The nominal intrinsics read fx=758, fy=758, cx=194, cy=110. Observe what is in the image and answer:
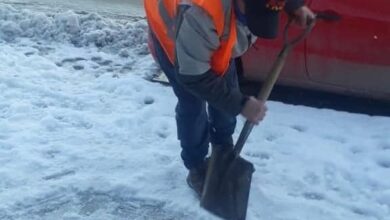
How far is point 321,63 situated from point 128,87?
4.44 feet

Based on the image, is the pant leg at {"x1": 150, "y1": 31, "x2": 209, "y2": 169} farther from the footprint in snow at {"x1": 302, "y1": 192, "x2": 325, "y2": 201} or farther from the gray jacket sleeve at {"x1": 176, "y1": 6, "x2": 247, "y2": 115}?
the footprint in snow at {"x1": 302, "y1": 192, "x2": 325, "y2": 201}

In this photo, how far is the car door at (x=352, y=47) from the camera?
15.1 ft

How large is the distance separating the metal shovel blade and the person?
0.64ft

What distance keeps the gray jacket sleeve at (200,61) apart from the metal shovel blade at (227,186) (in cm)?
59

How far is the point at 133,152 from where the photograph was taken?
14.4 feet

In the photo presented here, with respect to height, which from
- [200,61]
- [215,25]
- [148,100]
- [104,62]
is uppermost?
[215,25]

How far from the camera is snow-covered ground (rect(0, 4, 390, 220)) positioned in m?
3.89

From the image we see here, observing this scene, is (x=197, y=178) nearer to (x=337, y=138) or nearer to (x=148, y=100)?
(x=337, y=138)

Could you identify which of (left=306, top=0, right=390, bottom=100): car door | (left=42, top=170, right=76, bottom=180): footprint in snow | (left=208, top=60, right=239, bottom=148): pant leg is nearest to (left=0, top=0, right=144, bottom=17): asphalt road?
(left=306, top=0, right=390, bottom=100): car door

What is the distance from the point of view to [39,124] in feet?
15.3

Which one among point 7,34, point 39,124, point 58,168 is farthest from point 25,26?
point 58,168

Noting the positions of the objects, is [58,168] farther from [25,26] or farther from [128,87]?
[25,26]

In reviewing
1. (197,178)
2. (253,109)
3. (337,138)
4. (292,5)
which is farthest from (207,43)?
(337,138)

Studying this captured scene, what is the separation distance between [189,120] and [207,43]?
2.57 feet
